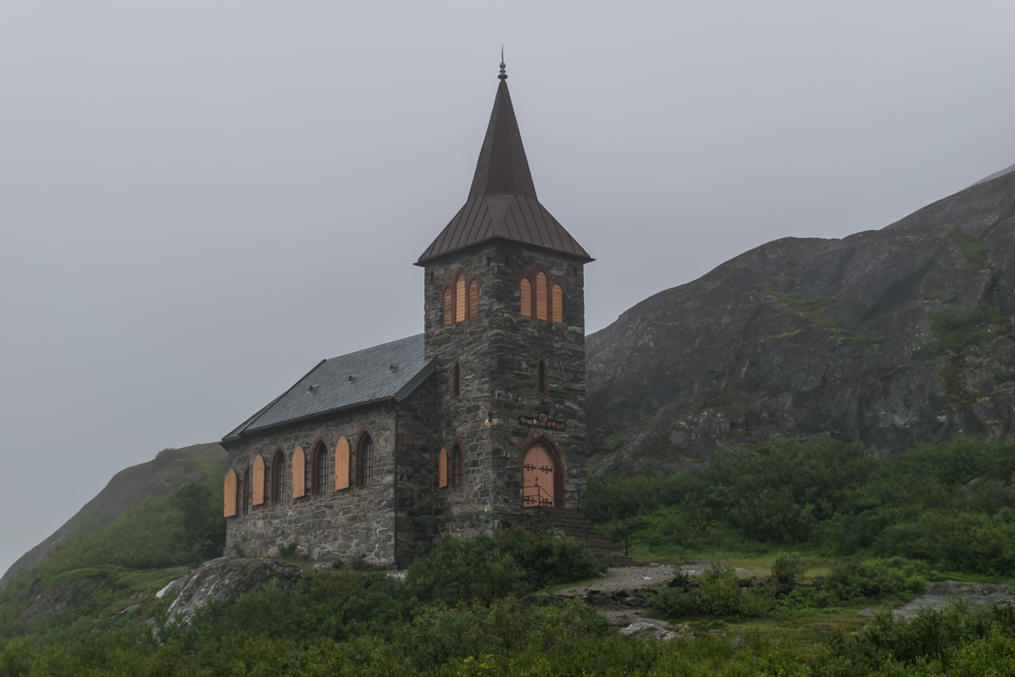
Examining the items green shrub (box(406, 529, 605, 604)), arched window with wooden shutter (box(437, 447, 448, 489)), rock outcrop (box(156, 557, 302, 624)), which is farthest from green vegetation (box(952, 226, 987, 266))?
rock outcrop (box(156, 557, 302, 624))

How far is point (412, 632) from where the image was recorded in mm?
23625

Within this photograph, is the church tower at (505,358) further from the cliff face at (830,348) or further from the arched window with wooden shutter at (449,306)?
the cliff face at (830,348)

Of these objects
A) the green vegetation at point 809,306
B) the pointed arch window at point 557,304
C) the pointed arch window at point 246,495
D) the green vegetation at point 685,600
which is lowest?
the green vegetation at point 685,600

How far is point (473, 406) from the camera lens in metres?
33.8

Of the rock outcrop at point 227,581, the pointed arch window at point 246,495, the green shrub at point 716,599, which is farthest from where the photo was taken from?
the pointed arch window at point 246,495

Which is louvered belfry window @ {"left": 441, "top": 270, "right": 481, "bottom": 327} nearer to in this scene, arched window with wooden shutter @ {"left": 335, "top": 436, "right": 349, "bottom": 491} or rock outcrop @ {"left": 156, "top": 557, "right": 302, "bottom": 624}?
arched window with wooden shutter @ {"left": 335, "top": 436, "right": 349, "bottom": 491}

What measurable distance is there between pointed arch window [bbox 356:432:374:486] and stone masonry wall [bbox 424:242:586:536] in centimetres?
222

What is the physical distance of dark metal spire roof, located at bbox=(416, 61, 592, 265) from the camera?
115ft

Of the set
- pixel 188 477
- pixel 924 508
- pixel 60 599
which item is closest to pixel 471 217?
pixel 924 508

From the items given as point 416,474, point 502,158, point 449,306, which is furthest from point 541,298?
point 416,474

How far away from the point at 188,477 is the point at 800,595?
162 feet

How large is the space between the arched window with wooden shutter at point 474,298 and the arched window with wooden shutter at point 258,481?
413 inches

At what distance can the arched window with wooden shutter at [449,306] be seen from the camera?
3553 centimetres

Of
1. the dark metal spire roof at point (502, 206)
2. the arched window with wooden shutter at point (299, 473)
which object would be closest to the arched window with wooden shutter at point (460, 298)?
the dark metal spire roof at point (502, 206)
